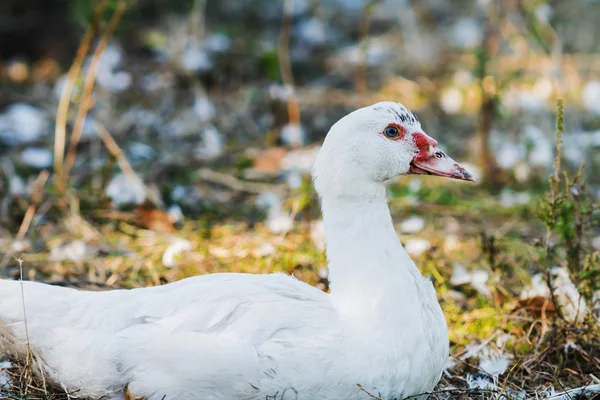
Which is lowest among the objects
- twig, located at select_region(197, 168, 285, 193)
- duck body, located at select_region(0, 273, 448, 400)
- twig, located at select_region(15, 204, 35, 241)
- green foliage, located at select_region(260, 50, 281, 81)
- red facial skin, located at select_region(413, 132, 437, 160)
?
twig, located at select_region(197, 168, 285, 193)

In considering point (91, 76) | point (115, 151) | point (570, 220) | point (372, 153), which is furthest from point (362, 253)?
point (91, 76)

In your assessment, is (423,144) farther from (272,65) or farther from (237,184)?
(272,65)

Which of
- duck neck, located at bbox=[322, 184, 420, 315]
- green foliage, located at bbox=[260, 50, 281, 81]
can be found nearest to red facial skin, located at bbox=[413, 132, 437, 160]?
duck neck, located at bbox=[322, 184, 420, 315]

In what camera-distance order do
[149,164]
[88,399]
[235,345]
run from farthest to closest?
[149,164]
[88,399]
[235,345]

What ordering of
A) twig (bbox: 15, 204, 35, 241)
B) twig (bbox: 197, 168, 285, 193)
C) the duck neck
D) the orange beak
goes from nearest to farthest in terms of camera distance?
1. the duck neck
2. the orange beak
3. twig (bbox: 15, 204, 35, 241)
4. twig (bbox: 197, 168, 285, 193)

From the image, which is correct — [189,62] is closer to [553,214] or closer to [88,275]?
[88,275]

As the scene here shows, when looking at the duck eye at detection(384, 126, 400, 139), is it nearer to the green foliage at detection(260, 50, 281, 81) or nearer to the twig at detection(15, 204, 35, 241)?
the twig at detection(15, 204, 35, 241)

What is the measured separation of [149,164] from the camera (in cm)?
618

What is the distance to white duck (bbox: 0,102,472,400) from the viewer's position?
2838mm

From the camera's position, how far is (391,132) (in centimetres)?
A: 322

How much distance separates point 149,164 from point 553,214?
3.51 meters

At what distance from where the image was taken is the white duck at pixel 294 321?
284cm

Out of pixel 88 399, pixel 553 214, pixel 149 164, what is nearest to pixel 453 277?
pixel 553 214

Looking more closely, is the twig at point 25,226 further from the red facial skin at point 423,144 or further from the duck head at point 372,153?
the red facial skin at point 423,144
